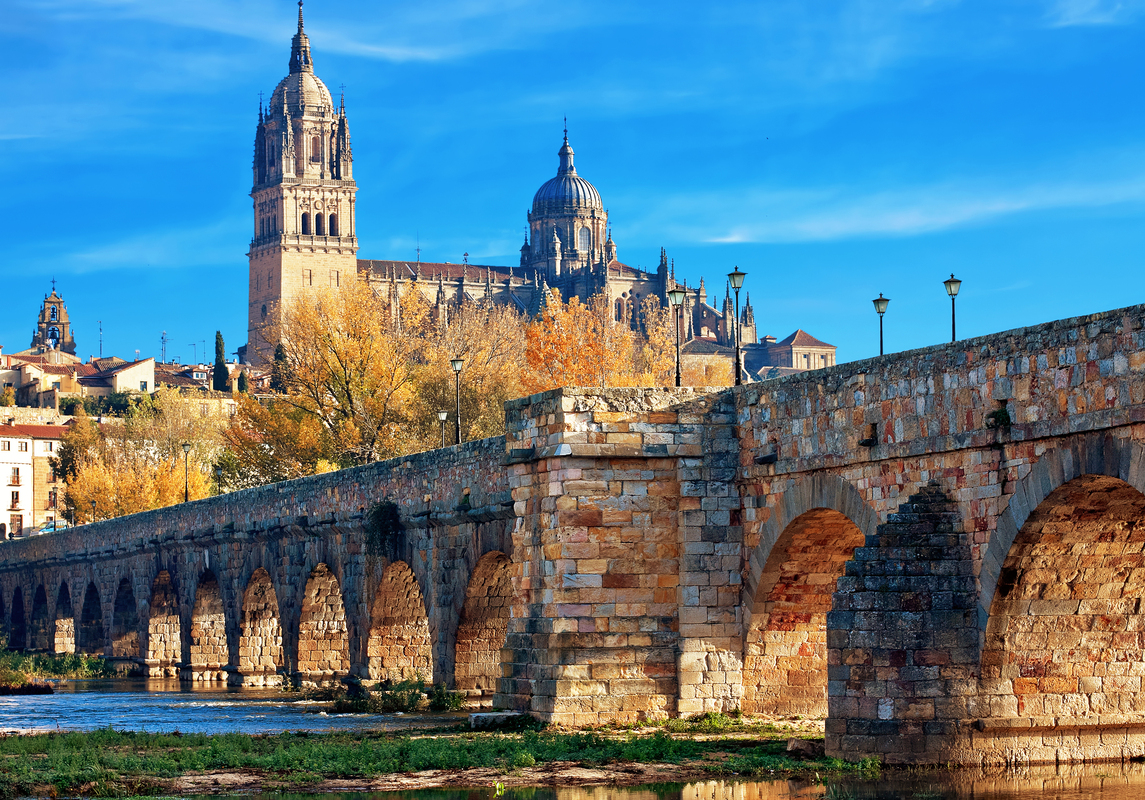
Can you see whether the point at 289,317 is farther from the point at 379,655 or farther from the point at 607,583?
the point at 607,583

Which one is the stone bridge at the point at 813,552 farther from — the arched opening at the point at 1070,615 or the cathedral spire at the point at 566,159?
the cathedral spire at the point at 566,159

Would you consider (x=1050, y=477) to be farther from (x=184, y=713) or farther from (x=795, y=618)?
(x=184, y=713)

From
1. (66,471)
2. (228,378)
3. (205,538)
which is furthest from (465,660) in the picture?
(228,378)

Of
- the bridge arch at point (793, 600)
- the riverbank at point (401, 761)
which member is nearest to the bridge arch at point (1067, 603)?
the riverbank at point (401, 761)

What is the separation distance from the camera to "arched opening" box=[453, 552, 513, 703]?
2619 centimetres

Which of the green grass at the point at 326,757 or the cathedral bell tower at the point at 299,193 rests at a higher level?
the cathedral bell tower at the point at 299,193

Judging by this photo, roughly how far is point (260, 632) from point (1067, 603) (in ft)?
83.7

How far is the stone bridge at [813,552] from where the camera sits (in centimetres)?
1570

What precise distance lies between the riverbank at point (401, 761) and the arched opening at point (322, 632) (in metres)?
14.0

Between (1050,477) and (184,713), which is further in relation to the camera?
(184,713)

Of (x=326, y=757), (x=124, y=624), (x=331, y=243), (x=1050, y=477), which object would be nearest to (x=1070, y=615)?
(x=1050, y=477)

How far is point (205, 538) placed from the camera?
39.8 metres

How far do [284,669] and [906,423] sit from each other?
67.8ft

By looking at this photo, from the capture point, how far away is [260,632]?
126 feet
